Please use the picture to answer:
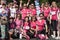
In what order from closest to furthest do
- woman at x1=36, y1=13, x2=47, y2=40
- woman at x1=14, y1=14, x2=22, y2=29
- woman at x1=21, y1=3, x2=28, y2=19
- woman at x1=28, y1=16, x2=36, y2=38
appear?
woman at x1=36, y1=13, x2=47, y2=40
woman at x1=28, y1=16, x2=36, y2=38
woman at x1=14, y1=14, x2=22, y2=29
woman at x1=21, y1=3, x2=28, y2=19

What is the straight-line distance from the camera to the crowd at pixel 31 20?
722 inches

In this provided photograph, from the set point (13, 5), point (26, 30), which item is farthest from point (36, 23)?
point (13, 5)

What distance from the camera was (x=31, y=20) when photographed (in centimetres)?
1869

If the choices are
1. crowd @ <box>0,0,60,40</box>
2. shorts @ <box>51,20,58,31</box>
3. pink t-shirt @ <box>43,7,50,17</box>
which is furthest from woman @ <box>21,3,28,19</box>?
shorts @ <box>51,20,58,31</box>

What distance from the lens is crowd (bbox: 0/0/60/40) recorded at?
1833 centimetres

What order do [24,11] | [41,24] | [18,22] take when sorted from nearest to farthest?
[41,24] < [18,22] < [24,11]

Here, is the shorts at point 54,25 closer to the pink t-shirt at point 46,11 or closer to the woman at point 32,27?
the pink t-shirt at point 46,11

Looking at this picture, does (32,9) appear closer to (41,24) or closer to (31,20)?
(31,20)

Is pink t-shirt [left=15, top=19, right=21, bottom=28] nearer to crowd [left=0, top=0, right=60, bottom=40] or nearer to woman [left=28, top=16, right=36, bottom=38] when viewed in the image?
crowd [left=0, top=0, right=60, bottom=40]

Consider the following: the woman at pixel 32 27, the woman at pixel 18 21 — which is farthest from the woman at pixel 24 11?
the woman at pixel 32 27

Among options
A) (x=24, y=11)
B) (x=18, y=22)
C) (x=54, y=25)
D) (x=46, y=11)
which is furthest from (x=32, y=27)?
(x=54, y=25)

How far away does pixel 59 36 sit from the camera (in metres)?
18.9

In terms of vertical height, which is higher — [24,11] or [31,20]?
[24,11]

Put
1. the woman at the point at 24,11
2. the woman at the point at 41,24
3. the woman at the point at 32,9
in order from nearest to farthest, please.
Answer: the woman at the point at 41,24 < the woman at the point at 24,11 < the woman at the point at 32,9
